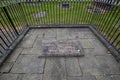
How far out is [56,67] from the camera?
2.64m

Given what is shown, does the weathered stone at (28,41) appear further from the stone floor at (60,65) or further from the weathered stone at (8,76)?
the weathered stone at (8,76)

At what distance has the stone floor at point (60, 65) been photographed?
2418mm

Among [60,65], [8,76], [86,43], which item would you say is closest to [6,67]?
[8,76]

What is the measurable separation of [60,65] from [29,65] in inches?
32.9

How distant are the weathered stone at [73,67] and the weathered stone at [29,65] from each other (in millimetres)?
684

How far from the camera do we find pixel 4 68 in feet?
8.61

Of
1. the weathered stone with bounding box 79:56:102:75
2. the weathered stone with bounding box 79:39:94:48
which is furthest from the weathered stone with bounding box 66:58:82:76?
the weathered stone with bounding box 79:39:94:48

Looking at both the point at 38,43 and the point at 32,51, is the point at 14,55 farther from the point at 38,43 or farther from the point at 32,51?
the point at 38,43

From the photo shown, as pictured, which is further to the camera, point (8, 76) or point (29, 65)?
point (29, 65)

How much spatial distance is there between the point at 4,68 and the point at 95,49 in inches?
107

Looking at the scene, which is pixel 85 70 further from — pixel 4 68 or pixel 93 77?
pixel 4 68

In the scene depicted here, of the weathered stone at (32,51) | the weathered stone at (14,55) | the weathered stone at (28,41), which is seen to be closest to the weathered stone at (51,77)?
the weathered stone at (32,51)

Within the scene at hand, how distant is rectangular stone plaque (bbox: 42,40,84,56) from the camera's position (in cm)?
301

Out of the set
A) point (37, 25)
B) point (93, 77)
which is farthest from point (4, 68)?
point (37, 25)
